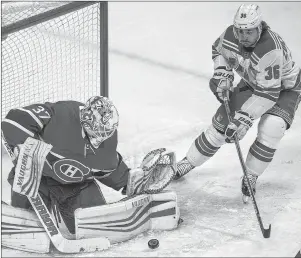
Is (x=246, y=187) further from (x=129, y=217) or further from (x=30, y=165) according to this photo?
(x=30, y=165)

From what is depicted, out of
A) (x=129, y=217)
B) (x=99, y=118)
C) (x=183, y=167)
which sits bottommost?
(x=183, y=167)

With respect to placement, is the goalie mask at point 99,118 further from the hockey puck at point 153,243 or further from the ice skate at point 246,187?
the ice skate at point 246,187

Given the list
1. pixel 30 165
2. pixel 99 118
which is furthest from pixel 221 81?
pixel 30 165

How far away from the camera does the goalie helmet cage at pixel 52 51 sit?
3971 millimetres

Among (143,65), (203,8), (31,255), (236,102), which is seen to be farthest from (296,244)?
(203,8)

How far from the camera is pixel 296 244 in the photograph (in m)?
3.39

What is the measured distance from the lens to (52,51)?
15.1 ft

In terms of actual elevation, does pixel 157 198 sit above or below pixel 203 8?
above

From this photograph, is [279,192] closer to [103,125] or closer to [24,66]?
[103,125]

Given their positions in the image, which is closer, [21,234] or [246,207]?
[21,234]

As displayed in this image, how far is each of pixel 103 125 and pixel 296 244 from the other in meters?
0.94

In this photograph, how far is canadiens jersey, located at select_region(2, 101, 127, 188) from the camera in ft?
10.5

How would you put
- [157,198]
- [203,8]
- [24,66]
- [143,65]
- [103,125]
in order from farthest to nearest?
[203,8], [143,65], [24,66], [157,198], [103,125]

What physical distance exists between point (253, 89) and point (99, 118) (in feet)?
3.02
